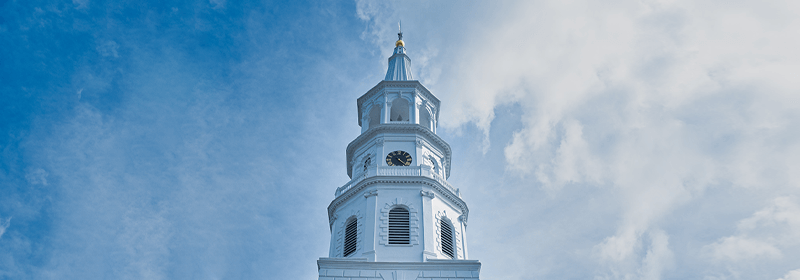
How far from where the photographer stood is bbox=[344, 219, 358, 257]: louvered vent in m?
42.0

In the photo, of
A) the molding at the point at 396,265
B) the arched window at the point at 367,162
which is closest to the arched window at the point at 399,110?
the arched window at the point at 367,162

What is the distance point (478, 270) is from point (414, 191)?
7481mm

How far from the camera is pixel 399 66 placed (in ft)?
195

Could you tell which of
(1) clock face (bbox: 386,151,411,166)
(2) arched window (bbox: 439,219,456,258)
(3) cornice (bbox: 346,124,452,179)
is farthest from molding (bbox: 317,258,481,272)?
(3) cornice (bbox: 346,124,452,179)

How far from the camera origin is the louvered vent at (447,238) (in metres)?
42.3

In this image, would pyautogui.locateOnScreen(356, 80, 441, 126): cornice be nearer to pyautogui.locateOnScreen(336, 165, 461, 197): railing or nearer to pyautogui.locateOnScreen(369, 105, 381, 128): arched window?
pyautogui.locateOnScreen(369, 105, 381, 128): arched window

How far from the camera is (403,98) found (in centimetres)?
5344

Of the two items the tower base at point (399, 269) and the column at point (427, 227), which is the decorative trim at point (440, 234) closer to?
the column at point (427, 227)

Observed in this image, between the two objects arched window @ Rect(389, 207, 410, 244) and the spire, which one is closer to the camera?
arched window @ Rect(389, 207, 410, 244)

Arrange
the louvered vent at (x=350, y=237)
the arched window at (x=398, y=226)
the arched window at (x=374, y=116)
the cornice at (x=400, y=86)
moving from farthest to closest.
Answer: the arched window at (x=374, y=116) → the cornice at (x=400, y=86) → the louvered vent at (x=350, y=237) → the arched window at (x=398, y=226)

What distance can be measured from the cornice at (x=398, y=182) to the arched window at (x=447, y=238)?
2.04 metres

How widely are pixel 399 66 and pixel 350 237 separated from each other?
21108mm

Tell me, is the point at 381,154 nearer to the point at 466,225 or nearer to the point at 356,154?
the point at 356,154

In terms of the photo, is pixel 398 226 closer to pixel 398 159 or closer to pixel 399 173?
pixel 399 173
